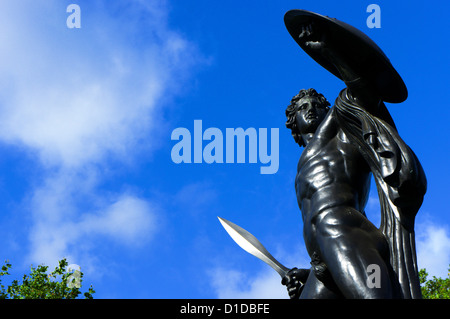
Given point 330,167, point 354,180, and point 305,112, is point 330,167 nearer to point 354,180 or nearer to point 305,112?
point 354,180

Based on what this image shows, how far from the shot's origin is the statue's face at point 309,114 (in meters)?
7.27

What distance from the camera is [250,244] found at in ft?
24.5

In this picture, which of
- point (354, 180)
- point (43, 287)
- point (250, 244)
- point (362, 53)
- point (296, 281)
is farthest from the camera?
point (43, 287)

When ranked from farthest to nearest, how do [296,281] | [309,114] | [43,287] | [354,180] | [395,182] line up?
1. [43,287]
2. [309,114]
3. [296,281]
4. [354,180]
5. [395,182]

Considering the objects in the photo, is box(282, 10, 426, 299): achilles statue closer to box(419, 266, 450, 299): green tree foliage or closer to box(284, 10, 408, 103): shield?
box(284, 10, 408, 103): shield

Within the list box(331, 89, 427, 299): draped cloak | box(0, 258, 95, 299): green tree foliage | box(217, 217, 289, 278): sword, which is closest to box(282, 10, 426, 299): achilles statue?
box(331, 89, 427, 299): draped cloak

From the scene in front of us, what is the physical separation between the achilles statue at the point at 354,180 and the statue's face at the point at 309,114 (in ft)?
1.11

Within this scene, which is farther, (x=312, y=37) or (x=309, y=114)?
(x=309, y=114)

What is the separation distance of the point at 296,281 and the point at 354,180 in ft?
3.99

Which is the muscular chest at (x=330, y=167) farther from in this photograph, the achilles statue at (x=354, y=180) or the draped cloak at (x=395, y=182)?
the draped cloak at (x=395, y=182)

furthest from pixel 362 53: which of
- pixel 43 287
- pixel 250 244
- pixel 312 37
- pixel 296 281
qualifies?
pixel 43 287

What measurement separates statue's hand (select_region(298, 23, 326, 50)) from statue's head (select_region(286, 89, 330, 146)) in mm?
976
